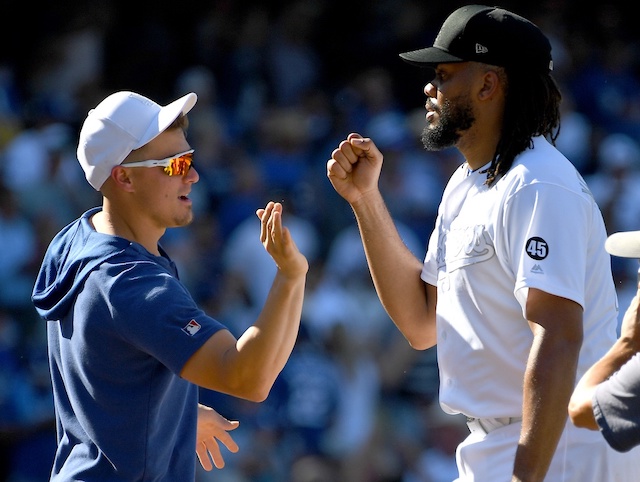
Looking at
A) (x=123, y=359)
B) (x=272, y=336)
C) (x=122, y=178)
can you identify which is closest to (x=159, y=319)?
(x=123, y=359)

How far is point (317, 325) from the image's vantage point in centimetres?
811

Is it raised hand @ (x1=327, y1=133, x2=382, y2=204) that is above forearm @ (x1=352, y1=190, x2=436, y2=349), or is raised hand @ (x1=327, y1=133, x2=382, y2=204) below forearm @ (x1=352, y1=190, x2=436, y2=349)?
above

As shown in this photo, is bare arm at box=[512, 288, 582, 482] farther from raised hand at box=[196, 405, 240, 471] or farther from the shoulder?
raised hand at box=[196, 405, 240, 471]

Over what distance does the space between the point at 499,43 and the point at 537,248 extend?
69 centimetres

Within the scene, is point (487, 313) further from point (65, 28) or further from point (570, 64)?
point (570, 64)

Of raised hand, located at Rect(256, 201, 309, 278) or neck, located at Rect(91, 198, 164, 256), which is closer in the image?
raised hand, located at Rect(256, 201, 309, 278)

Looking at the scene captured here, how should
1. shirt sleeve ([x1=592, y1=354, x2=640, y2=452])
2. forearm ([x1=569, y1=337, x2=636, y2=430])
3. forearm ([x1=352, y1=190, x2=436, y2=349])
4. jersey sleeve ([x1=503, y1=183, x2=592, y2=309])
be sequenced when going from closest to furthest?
shirt sleeve ([x1=592, y1=354, x2=640, y2=452])
forearm ([x1=569, y1=337, x2=636, y2=430])
jersey sleeve ([x1=503, y1=183, x2=592, y2=309])
forearm ([x1=352, y1=190, x2=436, y2=349])

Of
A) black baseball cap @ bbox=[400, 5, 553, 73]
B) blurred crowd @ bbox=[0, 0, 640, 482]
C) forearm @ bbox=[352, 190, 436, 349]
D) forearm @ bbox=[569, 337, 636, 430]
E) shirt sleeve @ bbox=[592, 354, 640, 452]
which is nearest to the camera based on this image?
shirt sleeve @ bbox=[592, 354, 640, 452]

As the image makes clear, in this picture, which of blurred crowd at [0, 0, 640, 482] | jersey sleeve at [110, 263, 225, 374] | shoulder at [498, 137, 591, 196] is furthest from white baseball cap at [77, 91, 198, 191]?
blurred crowd at [0, 0, 640, 482]

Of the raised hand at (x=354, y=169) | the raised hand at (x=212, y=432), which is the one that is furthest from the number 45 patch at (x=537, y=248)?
the raised hand at (x=212, y=432)

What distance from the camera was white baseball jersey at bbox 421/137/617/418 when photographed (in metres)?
3.06

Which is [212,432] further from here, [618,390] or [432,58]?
[618,390]

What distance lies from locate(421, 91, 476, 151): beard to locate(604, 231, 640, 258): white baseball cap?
89cm

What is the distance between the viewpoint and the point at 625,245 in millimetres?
2600
